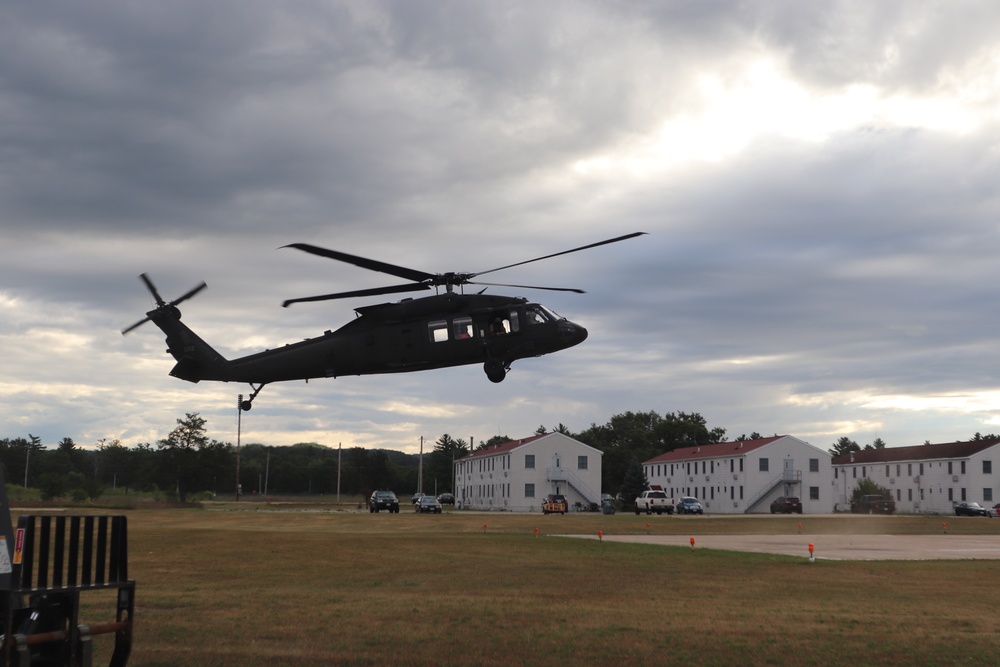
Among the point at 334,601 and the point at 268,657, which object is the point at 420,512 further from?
the point at 268,657

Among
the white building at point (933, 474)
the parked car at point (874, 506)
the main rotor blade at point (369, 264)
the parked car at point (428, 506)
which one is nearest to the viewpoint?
the main rotor blade at point (369, 264)

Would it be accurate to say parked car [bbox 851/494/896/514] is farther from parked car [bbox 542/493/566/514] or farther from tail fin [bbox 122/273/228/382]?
tail fin [bbox 122/273/228/382]

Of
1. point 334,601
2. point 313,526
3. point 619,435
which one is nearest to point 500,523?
point 313,526

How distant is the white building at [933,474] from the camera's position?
108750 mm

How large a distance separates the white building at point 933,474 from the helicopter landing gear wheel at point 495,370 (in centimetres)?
10446

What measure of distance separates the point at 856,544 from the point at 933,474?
7482 centimetres

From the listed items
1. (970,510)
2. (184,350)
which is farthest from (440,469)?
(184,350)

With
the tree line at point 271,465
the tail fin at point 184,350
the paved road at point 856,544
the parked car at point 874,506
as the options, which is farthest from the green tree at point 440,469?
the tail fin at point 184,350

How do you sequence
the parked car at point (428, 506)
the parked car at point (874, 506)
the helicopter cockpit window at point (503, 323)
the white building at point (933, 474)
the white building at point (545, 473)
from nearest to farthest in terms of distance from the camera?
the helicopter cockpit window at point (503, 323), the parked car at point (428, 506), the parked car at point (874, 506), the white building at point (933, 474), the white building at point (545, 473)

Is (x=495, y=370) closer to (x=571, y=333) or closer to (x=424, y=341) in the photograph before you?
(x=424, y=341)

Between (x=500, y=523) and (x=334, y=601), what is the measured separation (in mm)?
40559

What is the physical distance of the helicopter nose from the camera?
2064 cm

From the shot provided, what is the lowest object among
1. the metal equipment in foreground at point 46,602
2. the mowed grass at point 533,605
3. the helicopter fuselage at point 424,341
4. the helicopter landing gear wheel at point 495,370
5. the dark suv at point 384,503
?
the mowed grass at point 533,605

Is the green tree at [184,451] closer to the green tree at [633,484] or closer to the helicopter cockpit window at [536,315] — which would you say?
the green tree at [633,484]
